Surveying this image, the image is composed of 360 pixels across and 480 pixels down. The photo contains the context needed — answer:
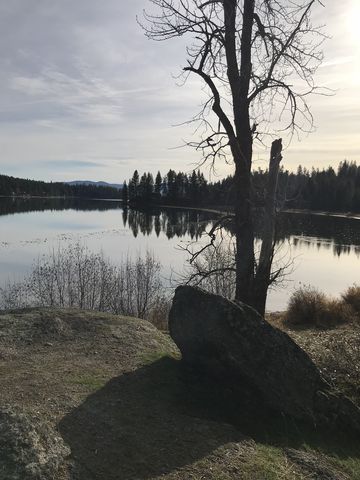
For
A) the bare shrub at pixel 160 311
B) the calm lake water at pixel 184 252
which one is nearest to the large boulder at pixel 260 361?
the bare shrub at pixel 160 311

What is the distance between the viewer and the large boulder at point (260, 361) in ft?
18.7

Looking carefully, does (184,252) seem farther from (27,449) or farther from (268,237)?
(27,449)

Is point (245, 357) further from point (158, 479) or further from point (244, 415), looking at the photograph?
point (158, 479)

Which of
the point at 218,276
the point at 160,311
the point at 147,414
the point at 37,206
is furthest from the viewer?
the point at 37,206

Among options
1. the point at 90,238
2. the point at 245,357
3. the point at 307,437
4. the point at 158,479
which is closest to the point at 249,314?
the point at 245,357

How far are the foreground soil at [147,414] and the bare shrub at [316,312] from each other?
8.22 metres

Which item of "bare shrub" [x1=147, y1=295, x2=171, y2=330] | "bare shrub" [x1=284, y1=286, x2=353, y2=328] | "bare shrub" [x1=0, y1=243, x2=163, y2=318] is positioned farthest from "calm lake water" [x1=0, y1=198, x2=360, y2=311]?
"bare shrub" [x1=0, y1=243, x2=163, y2=318]

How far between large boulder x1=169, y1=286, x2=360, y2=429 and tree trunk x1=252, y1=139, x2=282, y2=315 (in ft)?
10.4

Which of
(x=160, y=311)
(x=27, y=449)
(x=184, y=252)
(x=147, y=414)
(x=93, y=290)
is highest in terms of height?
(x=27, y=449)

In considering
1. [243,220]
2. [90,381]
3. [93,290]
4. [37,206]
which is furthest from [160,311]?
[37,206]

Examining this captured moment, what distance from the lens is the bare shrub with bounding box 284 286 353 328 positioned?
15766 mm

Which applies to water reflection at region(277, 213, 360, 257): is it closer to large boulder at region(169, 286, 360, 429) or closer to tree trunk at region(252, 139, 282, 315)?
tree trunk at region(252, 139, 282, 315)

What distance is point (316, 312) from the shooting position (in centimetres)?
1616

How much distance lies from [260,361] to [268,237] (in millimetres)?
4113
